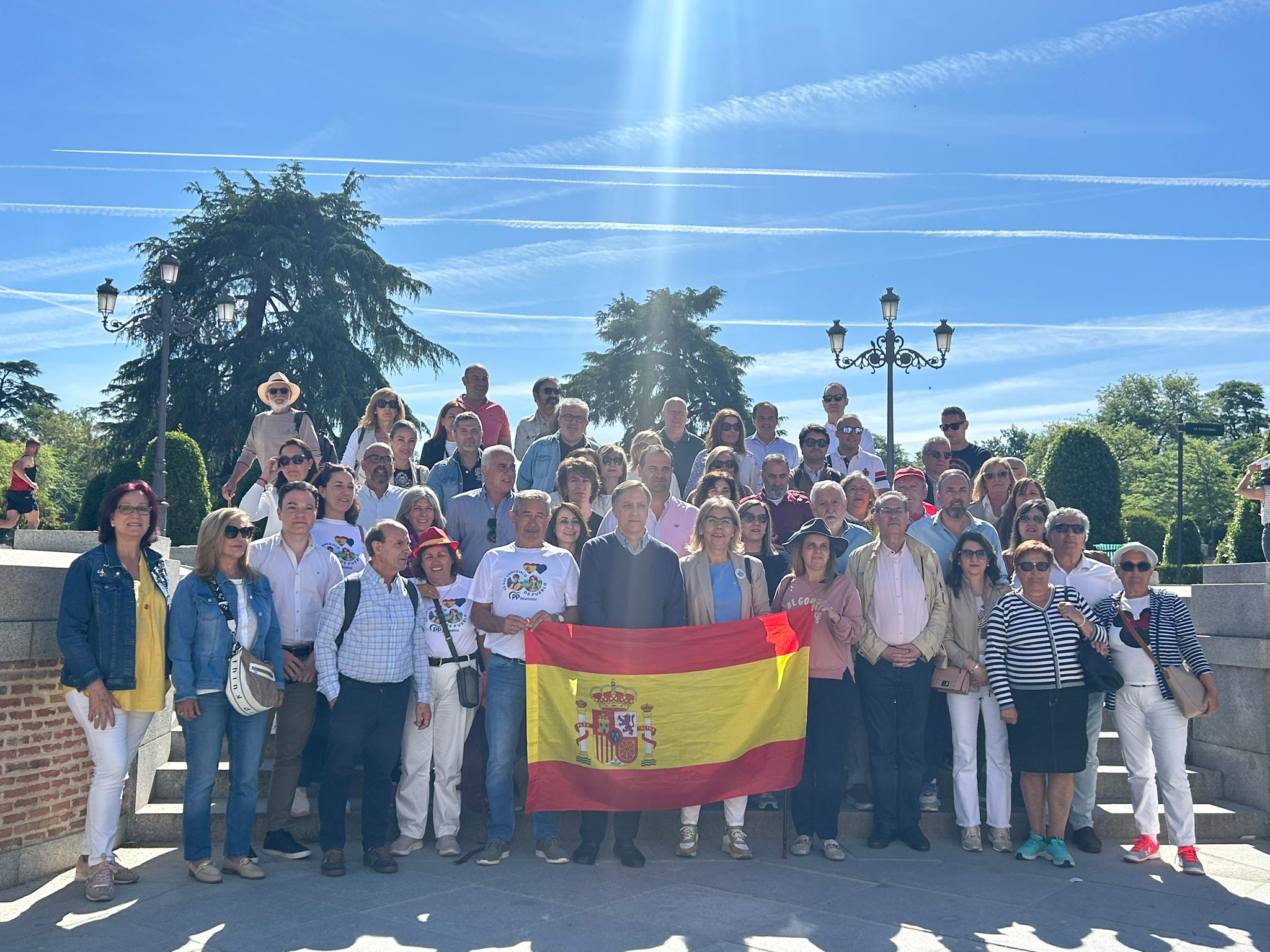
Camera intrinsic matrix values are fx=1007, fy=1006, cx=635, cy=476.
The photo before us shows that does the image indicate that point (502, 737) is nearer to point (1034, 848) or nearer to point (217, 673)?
point (217, 673)

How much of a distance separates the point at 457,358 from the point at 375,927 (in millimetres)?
31272

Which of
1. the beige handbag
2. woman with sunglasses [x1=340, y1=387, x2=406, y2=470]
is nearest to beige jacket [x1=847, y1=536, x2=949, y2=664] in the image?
the beige handbag

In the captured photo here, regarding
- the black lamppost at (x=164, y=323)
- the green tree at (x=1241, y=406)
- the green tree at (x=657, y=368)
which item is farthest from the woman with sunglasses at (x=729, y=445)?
the green tree at (x=1241, y=406)

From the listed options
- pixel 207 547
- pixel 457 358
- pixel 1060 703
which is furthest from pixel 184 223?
pixel 1060 703

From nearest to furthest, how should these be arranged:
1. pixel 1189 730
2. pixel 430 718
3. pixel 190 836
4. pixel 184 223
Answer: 1. pixel 190 836
2. pixel 430 718
3. pixel 1189 730
4. pixel 184 223

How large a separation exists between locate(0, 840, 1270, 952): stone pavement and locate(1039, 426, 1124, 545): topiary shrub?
50.9ft

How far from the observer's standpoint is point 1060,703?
6637 millimetres

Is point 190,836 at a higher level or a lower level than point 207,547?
lower

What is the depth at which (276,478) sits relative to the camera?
7.94 m

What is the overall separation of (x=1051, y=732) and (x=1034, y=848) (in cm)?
79

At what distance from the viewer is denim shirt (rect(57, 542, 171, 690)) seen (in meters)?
5.62

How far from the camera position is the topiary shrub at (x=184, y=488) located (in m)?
19.3

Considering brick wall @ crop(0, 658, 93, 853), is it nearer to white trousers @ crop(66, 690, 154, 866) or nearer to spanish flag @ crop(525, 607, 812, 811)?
white trousers @ crop(66, 690, 154, 866)

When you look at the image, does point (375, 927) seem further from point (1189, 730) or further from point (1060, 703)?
point (1189, 730)
